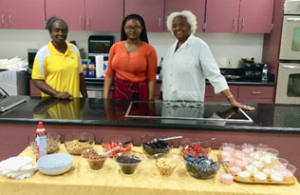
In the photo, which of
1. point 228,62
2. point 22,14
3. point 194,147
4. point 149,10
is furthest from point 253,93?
point 22,14

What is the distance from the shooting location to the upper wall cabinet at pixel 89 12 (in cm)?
366

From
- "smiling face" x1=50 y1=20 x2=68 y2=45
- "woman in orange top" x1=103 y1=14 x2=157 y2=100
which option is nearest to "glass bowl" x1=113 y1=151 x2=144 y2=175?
"woman in orange top" x1=103 y1=14 x2=157 y2=100

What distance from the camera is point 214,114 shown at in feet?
6.19

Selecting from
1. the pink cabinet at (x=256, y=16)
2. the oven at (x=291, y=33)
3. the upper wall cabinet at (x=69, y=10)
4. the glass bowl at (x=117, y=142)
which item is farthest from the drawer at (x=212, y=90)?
the glass bowl at (x=117, y=142)

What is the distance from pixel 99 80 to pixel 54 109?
1727 mm

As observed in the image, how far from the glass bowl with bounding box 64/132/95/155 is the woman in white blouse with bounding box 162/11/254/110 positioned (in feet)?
3.27

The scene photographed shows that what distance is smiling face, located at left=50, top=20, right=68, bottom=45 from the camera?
2377mm

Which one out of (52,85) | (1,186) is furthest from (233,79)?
(1,186)

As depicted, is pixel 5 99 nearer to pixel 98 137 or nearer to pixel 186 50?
pixel 98 137

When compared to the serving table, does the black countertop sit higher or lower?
higher

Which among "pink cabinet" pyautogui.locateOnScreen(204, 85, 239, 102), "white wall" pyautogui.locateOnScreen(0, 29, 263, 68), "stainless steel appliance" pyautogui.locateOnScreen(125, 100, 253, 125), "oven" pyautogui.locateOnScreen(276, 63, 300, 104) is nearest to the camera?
"stainless steel appliance" pyautogui.locateOnScreen(125, 100, 253, 125)

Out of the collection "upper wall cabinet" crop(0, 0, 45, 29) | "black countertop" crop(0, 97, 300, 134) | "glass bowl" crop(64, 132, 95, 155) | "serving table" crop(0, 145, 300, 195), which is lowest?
"serving table" crop(0, 145, 300, 195)

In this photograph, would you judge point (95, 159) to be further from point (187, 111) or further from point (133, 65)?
point (133, 65)

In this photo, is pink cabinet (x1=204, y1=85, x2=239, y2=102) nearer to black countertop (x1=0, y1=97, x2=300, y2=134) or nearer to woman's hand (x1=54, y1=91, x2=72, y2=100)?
black countertop (x1=0, y1=97, x2=300, y2=134)
